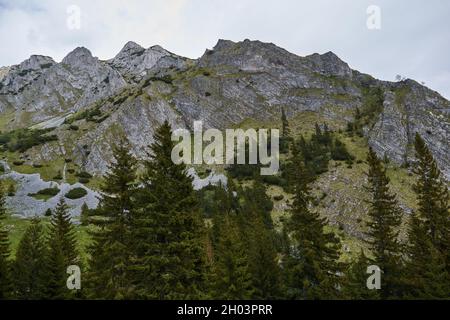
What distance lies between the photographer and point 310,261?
32594mm

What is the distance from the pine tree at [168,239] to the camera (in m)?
24.4

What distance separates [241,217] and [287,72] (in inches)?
4552

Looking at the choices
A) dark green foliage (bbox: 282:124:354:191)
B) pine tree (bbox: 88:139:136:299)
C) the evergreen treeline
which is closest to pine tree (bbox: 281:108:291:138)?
dark green foliage (bbox: 282:124:354:191)

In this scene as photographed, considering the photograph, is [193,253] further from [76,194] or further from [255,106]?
[255,106]

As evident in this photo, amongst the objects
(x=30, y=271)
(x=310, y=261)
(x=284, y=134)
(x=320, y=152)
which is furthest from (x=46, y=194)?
(x=310, y=261)

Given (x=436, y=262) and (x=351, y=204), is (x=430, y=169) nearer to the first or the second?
(x=436, y=262)

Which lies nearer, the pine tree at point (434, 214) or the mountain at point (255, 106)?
the pine tree at point (434, 214)

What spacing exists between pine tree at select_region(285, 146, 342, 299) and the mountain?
273 feet

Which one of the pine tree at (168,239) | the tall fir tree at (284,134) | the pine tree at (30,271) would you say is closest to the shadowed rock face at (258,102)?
the tall fir tree at (284,134)

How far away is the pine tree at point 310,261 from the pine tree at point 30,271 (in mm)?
23567

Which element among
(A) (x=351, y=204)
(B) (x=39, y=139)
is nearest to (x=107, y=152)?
(B) (x=39, y=139)

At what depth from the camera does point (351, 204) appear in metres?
88.9

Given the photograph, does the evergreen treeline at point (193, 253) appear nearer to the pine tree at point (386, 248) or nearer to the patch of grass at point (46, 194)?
the pine tree at point (386, 248)
